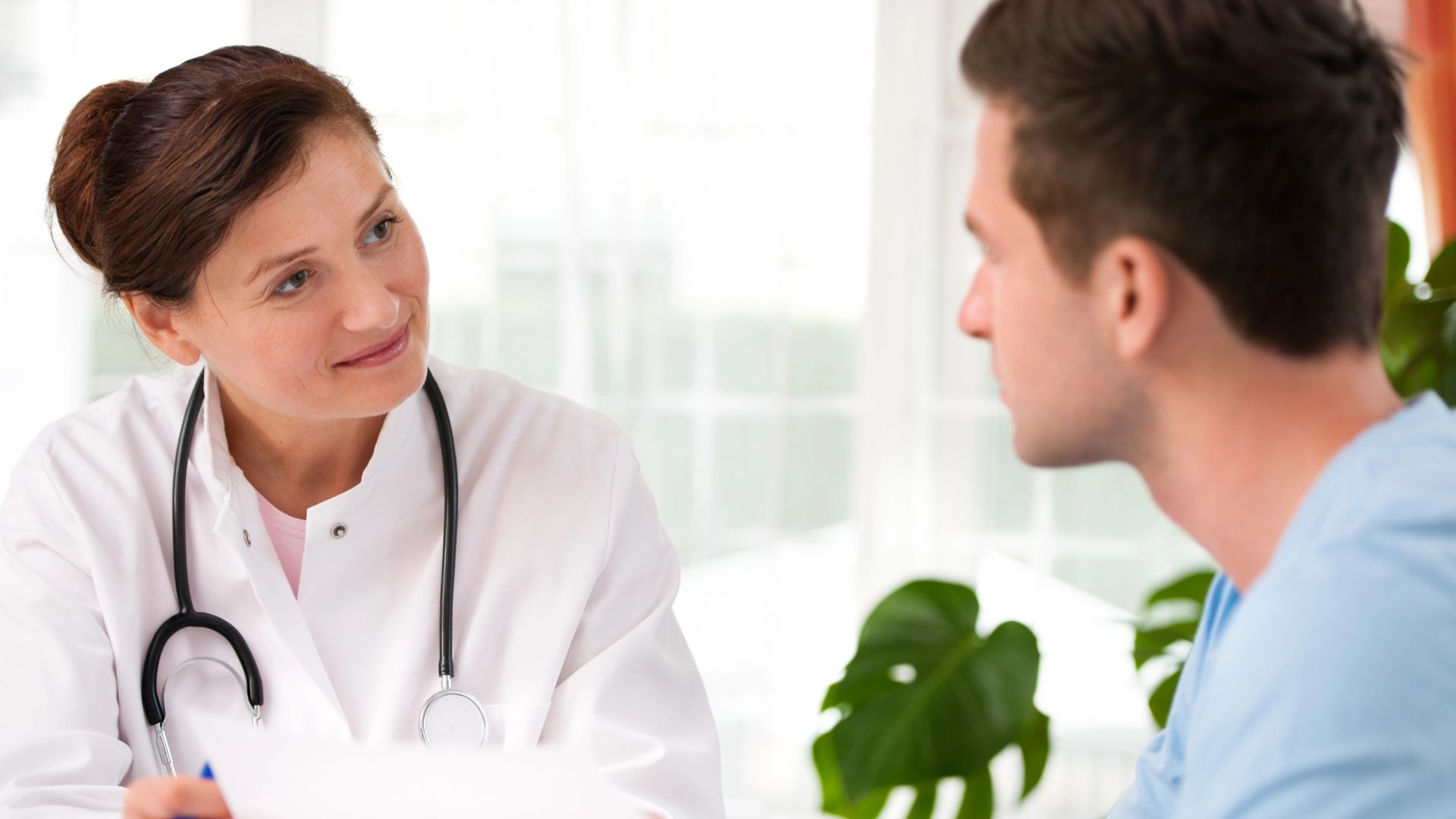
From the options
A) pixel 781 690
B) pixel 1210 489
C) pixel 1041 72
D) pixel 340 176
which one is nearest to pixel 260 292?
pixel 340 176

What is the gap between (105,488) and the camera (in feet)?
4.43

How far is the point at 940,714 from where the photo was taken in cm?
170

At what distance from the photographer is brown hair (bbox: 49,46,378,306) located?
1220mm

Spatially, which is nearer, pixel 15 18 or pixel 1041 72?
pixel 1041 72

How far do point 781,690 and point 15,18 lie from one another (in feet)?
6.63

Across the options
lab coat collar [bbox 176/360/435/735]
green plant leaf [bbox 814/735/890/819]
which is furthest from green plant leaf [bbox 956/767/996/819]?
lab coat collar [bbox 176/360/435/735]

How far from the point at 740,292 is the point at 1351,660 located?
77.0 inches

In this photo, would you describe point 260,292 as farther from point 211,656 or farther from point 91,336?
point 91,336

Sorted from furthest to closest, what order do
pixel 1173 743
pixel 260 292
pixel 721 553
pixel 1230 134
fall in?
pixel 721 553 < pixel 260 292 < pixel 1173 743 < pixel 1230 134

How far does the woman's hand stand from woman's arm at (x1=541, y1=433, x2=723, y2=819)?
1.17 ft

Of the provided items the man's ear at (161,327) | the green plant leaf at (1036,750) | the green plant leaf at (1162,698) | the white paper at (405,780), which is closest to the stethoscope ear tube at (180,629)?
the man's ear at (161,327)

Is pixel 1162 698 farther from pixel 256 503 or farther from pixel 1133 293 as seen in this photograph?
pixel 256 503

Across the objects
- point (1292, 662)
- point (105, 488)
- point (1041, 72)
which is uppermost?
point (1041, 72)

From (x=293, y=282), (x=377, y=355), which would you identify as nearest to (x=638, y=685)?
(x=377, y=355)
